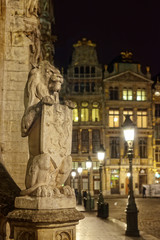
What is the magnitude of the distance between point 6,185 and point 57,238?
167 cm

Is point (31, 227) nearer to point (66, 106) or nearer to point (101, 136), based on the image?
point (66, 106)

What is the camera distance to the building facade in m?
47.6

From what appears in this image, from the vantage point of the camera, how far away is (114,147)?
159 feet

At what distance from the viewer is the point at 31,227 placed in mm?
4484

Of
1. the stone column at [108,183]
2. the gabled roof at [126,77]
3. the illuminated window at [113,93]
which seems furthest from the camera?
the illuminated window at [113,93]

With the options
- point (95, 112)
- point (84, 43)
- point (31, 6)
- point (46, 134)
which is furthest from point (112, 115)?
point (46, 134)

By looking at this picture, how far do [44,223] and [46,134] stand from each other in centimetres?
113

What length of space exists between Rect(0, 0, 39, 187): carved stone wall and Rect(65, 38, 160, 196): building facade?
3709cm

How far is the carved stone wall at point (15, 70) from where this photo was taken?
30.3ft

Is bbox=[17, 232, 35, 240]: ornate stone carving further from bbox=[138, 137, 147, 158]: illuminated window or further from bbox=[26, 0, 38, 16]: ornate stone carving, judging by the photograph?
bbox=[138, 137, 147, 158]: illuminated window

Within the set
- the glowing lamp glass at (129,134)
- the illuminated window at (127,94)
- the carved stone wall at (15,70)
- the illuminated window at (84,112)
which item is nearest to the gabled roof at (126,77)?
the illuminated window at (127,94)

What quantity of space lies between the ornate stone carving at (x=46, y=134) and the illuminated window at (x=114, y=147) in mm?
43678

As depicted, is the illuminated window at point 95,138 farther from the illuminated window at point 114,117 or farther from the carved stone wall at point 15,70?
the carved stone wall at point 15,70

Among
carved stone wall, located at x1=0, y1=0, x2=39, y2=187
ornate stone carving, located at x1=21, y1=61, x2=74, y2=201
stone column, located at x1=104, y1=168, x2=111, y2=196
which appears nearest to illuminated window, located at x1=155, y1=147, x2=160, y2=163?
stone column, located at x1=104, y1=168, x2=111, y2=196
